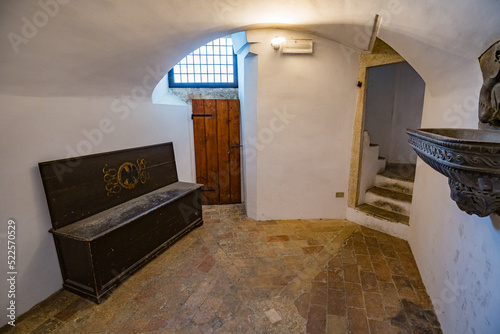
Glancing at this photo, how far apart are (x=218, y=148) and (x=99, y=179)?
2.09m

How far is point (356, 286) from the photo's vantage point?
2494mm

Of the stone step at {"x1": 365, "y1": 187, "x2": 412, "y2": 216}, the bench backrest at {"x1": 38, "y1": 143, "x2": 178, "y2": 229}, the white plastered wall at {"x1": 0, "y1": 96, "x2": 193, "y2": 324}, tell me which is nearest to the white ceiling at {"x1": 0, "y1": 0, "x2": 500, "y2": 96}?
the white plastered wall at {"x1": 0, "y1": 96, "x2": 193, "y2": 324}

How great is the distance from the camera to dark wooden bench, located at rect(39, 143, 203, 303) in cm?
231

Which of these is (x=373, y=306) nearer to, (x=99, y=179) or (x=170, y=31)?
(x=99, y=179)

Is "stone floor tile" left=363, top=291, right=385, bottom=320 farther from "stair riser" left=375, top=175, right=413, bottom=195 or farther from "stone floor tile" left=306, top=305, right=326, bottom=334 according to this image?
"stair riser" left=375, top=175, right=413, bottom=195

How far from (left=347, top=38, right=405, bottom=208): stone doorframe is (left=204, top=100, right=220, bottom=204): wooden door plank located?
225cm

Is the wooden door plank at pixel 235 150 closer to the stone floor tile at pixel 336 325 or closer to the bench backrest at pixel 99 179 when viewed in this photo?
the bench backrest at pixel 99 179

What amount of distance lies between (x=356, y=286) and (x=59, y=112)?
3.32 m

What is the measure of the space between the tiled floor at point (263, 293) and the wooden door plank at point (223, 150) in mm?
1334

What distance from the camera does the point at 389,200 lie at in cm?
A: 374

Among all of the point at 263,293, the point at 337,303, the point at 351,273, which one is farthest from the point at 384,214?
the point at 263,293

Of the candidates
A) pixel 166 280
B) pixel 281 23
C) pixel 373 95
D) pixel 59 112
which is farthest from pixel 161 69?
pixel 373 95

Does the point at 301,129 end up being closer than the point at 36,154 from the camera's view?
No

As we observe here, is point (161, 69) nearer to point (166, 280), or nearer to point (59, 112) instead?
point (59, 112)
